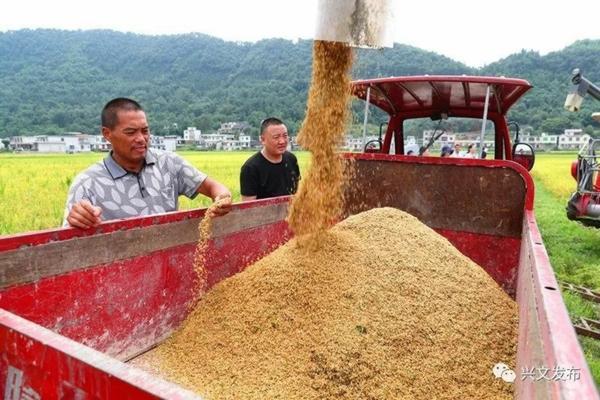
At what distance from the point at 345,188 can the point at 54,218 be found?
5900mm

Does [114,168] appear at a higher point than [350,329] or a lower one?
higher

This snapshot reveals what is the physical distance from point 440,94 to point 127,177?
8.97ft

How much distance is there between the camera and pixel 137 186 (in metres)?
2.63

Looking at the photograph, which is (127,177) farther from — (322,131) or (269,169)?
(269,169)

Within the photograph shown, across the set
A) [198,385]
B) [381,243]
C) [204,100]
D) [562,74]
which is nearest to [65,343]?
[198,385]

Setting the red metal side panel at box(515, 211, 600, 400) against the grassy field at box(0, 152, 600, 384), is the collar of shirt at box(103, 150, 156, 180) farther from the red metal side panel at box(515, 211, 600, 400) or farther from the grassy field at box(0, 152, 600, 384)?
the red metal side panel at box(515, 211, 600, 400)

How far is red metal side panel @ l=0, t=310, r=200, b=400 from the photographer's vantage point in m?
0.78

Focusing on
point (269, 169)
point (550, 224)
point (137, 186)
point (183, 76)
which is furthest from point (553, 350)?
point (183, 76)

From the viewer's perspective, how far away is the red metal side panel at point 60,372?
78 centimetres

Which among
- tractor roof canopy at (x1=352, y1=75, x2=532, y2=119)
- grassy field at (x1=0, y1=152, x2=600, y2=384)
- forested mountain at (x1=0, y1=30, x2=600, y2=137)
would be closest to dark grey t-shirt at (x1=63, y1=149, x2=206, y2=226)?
grassy field at (x1=0, y1=152, x2=600, y2=384)

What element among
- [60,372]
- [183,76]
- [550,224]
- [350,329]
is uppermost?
[183,76]

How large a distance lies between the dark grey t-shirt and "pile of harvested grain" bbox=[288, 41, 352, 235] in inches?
24.8

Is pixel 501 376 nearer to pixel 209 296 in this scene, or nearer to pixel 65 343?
pixel 209 296

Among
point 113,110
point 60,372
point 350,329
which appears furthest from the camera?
point 113,110
